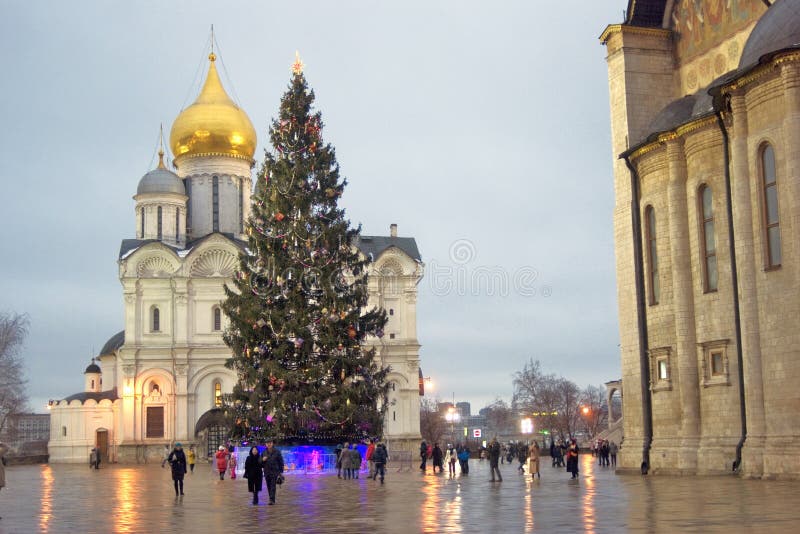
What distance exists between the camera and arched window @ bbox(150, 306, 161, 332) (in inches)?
2707

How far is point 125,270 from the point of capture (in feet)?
226

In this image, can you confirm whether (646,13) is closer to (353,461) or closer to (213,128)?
(353,461)

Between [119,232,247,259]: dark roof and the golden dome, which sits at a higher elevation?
the golden dome

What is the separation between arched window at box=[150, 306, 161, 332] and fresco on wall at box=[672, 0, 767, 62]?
4298 cm

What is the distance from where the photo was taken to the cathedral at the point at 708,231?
2520 cm

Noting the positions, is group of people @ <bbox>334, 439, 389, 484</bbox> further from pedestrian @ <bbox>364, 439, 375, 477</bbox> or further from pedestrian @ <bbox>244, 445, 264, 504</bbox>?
pedestrian @ <bbox>244, 445, 264, 504</bbox>

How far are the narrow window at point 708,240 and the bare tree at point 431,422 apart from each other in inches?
2893

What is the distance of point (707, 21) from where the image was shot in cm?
3291

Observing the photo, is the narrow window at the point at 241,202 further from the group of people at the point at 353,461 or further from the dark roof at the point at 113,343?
the group of people at the point at 353,461

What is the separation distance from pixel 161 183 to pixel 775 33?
5426 cm

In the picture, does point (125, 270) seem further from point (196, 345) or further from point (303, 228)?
point (303, 228)

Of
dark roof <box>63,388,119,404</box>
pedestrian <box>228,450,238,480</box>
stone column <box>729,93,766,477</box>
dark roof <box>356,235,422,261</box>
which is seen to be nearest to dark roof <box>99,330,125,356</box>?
dark roof <box>63,388,119,404</box>

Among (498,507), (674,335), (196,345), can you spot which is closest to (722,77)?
(674,335)

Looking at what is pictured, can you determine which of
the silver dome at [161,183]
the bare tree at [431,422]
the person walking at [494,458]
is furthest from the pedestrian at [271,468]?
the bare tree at [431,422]
